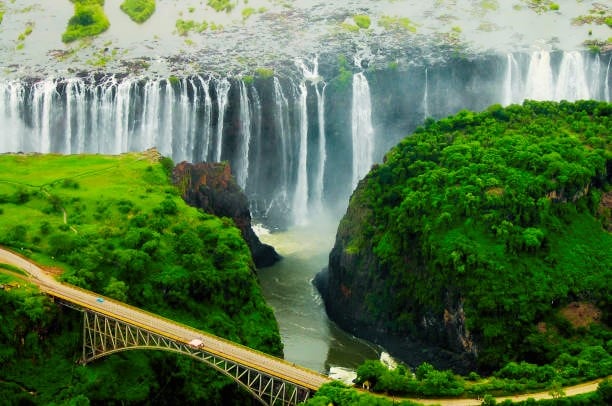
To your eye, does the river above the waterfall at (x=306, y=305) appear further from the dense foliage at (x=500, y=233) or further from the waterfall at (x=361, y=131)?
the waterfall at (x=361, y=131)

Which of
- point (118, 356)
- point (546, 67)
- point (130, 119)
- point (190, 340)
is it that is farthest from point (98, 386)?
point (546, 67)

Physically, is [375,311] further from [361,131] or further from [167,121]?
[167,121]

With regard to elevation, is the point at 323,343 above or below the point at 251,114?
below

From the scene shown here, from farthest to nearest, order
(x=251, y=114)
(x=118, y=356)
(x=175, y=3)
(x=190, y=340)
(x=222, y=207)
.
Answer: (x=175, y=3) → (x=251, y=114) → (x=222, y=207) → (x=118, y=356) → (x=190, y=340)

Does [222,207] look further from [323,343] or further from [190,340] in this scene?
[190,340]

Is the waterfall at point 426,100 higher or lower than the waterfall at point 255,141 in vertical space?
higher

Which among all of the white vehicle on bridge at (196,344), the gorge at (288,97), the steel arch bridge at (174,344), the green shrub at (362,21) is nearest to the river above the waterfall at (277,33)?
the green shrub at (362,21)

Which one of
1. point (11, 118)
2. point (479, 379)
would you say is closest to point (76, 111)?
point (11, 118)
